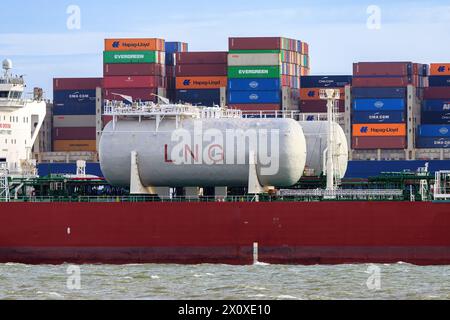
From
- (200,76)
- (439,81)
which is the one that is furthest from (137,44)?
(439,81)

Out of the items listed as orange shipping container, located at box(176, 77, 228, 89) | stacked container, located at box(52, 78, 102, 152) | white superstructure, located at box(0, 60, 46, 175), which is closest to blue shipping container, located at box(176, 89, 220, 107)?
orange shipping container, located at box(176, 77, 228, 89)

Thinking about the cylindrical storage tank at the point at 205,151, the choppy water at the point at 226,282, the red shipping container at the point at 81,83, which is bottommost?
the choppy water at the point at 226,282

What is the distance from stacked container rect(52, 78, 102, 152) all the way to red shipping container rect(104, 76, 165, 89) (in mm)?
4016

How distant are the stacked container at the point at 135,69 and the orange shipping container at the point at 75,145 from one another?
392 centimetres

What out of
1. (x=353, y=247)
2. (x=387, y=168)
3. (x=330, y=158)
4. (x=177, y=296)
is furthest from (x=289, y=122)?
(x=387, y=168)

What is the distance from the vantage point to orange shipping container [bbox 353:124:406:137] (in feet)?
254

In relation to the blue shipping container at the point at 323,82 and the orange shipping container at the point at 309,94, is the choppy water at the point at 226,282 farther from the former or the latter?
the blue shipping container at the point at 323,82

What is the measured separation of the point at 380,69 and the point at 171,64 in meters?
15.2

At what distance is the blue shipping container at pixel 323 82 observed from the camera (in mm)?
80000

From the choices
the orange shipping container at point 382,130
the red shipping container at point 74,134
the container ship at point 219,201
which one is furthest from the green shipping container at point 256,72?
the container ship at point 219,201

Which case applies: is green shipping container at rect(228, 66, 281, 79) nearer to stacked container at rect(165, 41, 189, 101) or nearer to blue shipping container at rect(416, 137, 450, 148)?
stacked container at rect(165, 41, 189, 101)

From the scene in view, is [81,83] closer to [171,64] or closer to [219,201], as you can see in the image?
[171,64]

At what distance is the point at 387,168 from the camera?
72.8 m

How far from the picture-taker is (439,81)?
7912cm
